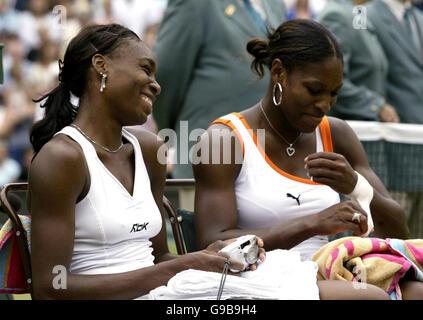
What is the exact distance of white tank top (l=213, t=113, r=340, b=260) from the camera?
3.23m

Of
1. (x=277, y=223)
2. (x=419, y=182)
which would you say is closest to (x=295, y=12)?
(x=419, y=182)

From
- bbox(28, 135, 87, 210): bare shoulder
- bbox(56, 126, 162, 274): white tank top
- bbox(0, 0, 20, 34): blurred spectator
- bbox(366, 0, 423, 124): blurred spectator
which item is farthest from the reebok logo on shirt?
bbox(0, 0, 20, 34): blurred spectator

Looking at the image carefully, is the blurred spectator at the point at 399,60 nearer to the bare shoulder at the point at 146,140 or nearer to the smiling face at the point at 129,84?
the bare shoulder at the point at 146,140

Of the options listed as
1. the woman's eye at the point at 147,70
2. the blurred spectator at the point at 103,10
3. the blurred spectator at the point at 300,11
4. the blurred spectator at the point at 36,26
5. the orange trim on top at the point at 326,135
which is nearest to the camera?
the woman's eye at the point at 147,70

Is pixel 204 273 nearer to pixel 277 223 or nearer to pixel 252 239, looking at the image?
pixel 252 239

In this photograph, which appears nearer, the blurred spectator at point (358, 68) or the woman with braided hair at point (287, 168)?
the woman with braided hair at point (287, 168)

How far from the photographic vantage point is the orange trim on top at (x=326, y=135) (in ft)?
11.4

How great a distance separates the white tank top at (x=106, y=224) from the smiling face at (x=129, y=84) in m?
0.18

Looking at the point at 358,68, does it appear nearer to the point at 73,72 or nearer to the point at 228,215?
the point at 228,215

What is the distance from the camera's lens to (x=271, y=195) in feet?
10.6

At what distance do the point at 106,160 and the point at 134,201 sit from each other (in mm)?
178

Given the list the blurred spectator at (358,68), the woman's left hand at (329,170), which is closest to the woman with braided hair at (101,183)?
the woman's left hand at (329,170)

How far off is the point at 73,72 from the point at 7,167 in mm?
4394
